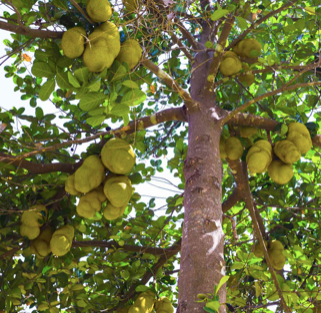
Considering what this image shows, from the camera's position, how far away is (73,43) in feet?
5.41

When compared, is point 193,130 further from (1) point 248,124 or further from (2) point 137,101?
(2) point 137,101

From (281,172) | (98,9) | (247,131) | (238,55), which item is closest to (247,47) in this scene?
(238,55)

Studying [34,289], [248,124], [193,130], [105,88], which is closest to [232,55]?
[248,124]

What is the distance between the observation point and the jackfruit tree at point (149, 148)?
167 centimetres

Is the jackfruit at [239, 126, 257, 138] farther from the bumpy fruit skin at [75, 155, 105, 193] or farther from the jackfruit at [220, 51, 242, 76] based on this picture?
the bumpy fruit skin at [75, 155, 105, 193]

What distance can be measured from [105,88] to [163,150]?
2.14 metres

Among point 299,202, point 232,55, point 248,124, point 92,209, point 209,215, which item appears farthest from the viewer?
point 299,202

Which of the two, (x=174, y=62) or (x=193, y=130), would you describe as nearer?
(x=193, y=130)

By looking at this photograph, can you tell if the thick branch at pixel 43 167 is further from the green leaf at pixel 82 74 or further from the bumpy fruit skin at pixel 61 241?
the green leaf at pixel 82 74

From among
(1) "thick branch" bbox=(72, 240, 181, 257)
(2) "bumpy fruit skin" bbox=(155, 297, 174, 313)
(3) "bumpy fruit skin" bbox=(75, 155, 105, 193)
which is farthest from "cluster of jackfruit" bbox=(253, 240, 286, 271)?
(3) "bumpy fruit skin" bbox=(75, 155, 105, 193)

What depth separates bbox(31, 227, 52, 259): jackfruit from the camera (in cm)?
262

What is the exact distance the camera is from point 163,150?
3.88 m

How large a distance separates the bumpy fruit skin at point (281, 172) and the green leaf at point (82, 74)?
51.7 inches

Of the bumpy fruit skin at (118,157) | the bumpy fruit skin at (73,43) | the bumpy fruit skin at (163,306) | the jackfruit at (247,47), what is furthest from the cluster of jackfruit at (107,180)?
the jackfruit at (247,47)
